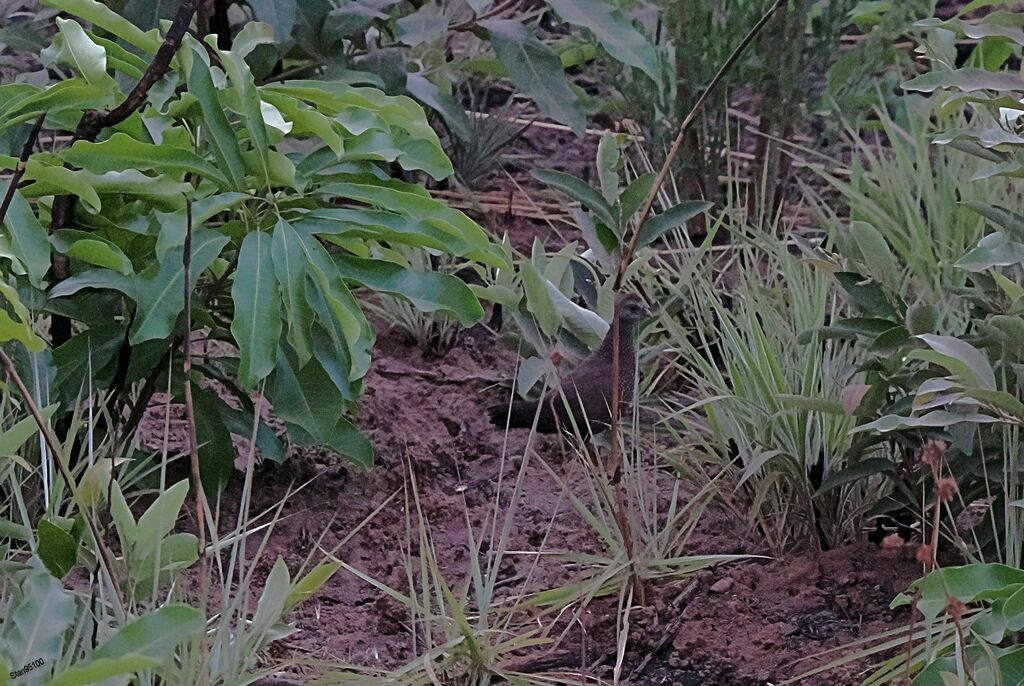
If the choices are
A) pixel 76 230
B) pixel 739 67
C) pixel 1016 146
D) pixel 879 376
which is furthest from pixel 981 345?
pixel 739 67

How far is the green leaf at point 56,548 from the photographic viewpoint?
1419 mm

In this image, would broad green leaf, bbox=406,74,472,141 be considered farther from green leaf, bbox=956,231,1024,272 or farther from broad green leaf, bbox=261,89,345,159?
green leaf, bbox=956,231,1024,272

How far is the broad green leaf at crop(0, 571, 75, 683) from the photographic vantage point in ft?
3.96

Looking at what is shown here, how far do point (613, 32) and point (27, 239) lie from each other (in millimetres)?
1273

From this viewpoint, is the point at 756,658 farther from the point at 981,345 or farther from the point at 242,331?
the point at 242,331

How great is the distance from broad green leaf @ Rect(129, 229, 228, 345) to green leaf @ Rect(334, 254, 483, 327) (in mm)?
225

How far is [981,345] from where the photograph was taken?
168 cm

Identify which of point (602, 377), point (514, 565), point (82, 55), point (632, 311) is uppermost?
point (82, 55)

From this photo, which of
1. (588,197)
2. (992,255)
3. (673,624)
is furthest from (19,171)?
(992,255)

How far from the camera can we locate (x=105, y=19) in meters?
1.69

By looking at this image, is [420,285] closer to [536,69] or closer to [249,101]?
[249,101]

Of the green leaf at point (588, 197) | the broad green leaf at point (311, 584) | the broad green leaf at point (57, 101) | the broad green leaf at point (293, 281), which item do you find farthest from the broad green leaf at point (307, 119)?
the broad green leaf at point (311, 584)

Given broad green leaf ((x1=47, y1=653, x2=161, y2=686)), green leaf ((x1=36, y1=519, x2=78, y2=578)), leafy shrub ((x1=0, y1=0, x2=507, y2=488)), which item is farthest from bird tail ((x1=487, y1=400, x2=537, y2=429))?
broad green leaf ((x1=47, y1=653, x2=161, y2=686))

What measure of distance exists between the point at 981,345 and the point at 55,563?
4.27ft
